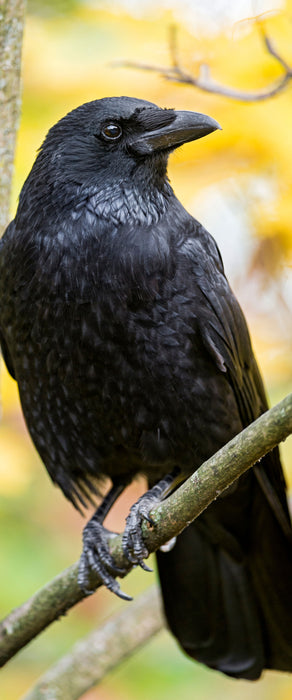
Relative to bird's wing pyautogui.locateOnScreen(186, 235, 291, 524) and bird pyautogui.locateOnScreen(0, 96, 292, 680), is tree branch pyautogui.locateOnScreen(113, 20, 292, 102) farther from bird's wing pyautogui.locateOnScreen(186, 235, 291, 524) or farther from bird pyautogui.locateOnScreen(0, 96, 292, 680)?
bird's wing pyautogui.locateOnScreen(186, 235, 291, 524)

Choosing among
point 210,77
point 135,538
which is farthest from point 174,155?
point 135,538

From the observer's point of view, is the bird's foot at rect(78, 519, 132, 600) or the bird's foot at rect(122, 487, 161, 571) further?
the bird's foot at rect(78, 519, 132, 600)

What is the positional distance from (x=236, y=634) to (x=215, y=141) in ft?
7.91

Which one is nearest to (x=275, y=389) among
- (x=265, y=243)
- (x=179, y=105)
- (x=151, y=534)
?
(x=265, y=243)

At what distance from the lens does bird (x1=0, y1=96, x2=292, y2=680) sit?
10.3 feet

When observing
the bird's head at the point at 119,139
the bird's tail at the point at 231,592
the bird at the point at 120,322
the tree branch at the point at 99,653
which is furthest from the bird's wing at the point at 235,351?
the tree branch at the point at 99,653

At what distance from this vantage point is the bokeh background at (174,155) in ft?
13.0

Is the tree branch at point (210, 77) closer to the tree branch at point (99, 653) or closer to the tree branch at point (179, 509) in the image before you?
the tree branch at point (179, 509)

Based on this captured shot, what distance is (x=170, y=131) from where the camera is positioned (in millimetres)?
3254

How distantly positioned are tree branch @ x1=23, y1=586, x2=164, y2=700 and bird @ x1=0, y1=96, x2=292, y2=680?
1.97 ft

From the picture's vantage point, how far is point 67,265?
3156mm

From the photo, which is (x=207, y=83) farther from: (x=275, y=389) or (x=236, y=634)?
(x=236, y=634)

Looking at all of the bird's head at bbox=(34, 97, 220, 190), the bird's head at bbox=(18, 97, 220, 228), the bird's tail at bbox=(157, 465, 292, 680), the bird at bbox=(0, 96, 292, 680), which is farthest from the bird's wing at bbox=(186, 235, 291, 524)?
the bird's head at bbox=(34, 97, 220, 190)

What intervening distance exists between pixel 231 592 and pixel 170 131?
2210mm
